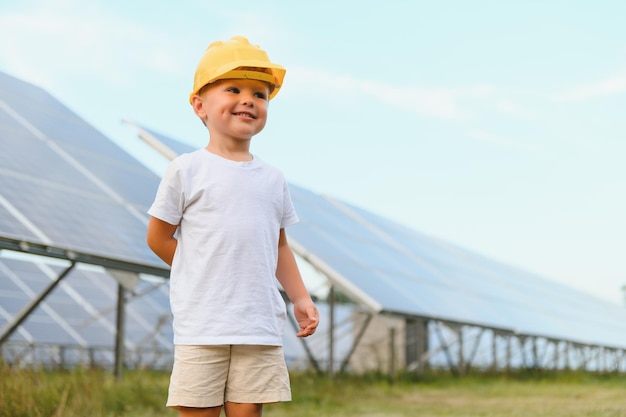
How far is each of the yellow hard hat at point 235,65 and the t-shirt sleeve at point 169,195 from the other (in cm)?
31

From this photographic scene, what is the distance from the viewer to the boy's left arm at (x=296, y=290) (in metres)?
3.31

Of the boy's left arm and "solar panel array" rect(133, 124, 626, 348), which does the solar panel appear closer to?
"solar panel array" rect(133, 124, 626, 348)

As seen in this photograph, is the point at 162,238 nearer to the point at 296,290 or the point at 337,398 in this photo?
the point at 296,290

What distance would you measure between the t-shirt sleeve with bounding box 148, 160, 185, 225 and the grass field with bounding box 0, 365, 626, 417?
3.08 meters

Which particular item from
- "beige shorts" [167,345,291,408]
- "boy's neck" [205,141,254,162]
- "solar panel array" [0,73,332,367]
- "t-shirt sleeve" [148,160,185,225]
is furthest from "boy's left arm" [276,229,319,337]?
"solar panel array" [0,73,332,367]

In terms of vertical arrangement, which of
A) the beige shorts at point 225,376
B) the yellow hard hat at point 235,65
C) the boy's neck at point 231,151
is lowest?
the beige shorts at point 225,376

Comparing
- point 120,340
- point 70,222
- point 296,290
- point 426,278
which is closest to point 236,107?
point 296,290

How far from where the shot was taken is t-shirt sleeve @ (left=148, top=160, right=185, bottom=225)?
124 inches

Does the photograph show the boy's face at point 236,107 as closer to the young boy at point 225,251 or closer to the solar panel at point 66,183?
the young boy at point 225,251

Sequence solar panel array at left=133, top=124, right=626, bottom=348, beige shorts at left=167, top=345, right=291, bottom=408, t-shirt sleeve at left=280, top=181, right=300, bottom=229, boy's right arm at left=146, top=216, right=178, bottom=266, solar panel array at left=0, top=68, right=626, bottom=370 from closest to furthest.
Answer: beige shorts at left=167, top=345, right=291, bottom=408 → boy's right arm at left=146, top=216, right=178, bottom=266 → t-shirt sleeve at left=280, top=181, right=300, bottom=229 → solar panel array at left=0, top=68, right=626, bottom=370 → solar panel array at left=133, top=124, right=626, bottom=348

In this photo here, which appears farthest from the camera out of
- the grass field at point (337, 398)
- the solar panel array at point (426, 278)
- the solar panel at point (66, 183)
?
the solar panel array at point (426, 278)

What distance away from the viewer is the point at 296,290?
3.39m

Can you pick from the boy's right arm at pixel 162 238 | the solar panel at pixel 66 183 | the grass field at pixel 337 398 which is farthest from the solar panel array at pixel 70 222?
the boy's right arm at pixel 162 238

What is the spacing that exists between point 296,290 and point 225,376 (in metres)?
0.43
